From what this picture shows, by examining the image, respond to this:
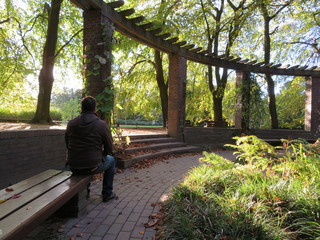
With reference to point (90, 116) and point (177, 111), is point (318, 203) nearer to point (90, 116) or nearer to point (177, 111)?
point (90, 116)

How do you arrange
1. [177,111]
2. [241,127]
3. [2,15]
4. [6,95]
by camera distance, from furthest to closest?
[6,95]
[2,15]
[241,127]
[177,111]

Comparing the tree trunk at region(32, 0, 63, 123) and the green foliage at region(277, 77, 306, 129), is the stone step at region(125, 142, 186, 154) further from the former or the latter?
the green foliage at region(277, 77, 306, 129)

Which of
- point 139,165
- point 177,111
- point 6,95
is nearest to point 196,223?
point 139,165

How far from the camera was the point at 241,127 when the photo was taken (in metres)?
12.6

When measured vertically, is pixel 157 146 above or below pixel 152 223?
above

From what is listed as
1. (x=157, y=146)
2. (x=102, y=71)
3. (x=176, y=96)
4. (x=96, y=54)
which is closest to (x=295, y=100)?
(x=176, y=96)

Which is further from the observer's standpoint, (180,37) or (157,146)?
(180,37)

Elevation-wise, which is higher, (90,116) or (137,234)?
(90,116)

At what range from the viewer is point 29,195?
8.22 ft

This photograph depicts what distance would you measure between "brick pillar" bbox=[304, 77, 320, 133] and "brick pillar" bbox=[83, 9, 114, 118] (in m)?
12.4

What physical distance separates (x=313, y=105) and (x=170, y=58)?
903cm

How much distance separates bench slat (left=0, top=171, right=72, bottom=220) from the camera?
211 centimetres

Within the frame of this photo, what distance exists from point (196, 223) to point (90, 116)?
200 centimetres

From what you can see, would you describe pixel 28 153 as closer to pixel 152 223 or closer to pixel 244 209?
pixel 152 223
